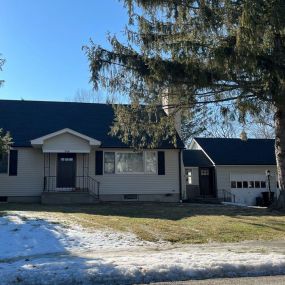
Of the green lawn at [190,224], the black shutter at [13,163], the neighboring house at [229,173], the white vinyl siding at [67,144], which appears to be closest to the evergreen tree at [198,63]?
the green lawn at [190,224]

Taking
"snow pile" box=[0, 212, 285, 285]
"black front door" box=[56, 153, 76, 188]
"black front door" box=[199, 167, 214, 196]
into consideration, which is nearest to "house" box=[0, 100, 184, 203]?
"black front door" box=[56, 153, 76, 188]

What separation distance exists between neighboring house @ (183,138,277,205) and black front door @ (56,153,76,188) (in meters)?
9.47

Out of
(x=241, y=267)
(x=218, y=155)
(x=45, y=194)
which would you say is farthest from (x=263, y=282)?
(x=218, y=155)

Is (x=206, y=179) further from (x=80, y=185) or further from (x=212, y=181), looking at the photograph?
(x=80, y=185)

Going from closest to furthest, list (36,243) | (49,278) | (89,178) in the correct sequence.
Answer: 1. (49,278)
2. (36,243)
3. (89,178)

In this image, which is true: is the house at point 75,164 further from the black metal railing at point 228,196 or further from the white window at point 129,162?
the black metal railing at point 228,196

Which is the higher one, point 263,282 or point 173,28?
point 173,28

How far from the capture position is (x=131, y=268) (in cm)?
759

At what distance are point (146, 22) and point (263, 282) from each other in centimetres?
1243

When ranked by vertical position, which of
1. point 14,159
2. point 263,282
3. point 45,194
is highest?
point 14,159

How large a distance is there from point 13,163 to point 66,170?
2719mm

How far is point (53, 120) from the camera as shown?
2670 centimetres

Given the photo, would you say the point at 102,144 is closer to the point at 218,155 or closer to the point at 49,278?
the point at 218,155

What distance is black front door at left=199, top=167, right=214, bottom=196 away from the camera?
3200 centimetres
